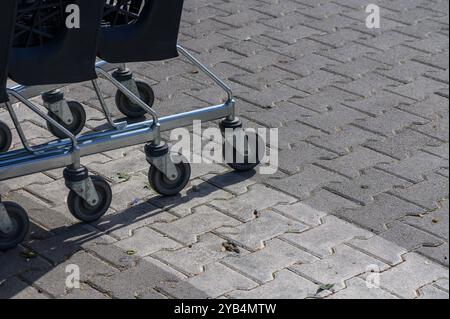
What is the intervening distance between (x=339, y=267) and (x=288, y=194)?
2.42 feet

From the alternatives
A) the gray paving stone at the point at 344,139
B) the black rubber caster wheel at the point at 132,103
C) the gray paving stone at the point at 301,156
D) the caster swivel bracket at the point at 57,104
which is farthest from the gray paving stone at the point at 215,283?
the black rubber caster wheel at the point at 132,103

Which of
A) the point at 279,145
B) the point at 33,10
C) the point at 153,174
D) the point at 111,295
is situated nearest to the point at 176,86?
the point at 279,145

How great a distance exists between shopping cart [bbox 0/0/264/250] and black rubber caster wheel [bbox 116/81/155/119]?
61 cm

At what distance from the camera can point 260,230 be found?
5.10 metres

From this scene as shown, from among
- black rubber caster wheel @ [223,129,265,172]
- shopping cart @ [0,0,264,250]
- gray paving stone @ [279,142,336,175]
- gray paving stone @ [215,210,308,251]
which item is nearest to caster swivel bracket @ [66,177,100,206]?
shopping cart @ [0,0,264,250]

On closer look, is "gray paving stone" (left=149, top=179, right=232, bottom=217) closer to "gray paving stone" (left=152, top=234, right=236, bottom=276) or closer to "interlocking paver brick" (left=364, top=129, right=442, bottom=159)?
"gray paving stone" (left=152, top=234, right=236, bottom=276)

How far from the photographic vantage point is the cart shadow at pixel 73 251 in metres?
4.64

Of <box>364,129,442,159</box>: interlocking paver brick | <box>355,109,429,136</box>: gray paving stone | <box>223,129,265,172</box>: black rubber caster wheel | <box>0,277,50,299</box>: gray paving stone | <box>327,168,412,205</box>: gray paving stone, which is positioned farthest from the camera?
<box>355,109,429,136</box>: gray paving stone

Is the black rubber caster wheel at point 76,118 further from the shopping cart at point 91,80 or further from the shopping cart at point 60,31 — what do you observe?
the shopping cart at point 91,80

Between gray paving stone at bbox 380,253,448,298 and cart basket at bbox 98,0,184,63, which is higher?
cart basket at bbox 98,0,184,63

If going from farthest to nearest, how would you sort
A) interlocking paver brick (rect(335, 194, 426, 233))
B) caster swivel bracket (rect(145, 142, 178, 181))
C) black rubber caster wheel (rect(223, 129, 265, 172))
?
black rubber caster wheel (rect(223, 129, 265, 172)), caster swivel bracket (rect(145, 142, 178, 181)), interlocking paver brick (rect(335, 194, 426, 233))

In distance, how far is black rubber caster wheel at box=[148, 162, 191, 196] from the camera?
533 cm
